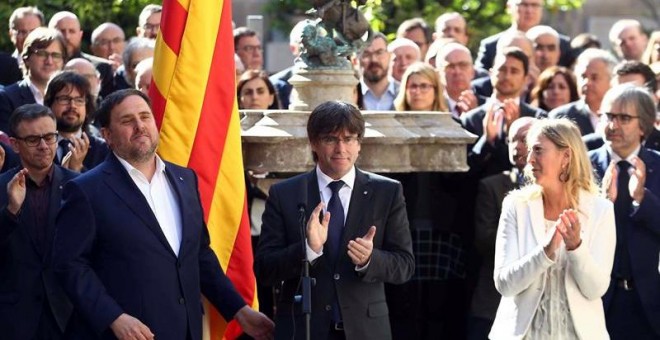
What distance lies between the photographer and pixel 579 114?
12422mm

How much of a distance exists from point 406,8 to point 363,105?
272 inches

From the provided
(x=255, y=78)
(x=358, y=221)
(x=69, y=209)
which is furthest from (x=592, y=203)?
(x=255, y=78)

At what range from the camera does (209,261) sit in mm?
8633

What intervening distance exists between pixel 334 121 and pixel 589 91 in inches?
170

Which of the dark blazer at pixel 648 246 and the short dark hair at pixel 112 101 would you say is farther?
the dark blazer at pixel 648 246

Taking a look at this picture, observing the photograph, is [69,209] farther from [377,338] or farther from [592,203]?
[592,203]

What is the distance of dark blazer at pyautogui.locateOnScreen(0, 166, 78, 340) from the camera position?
374 inches

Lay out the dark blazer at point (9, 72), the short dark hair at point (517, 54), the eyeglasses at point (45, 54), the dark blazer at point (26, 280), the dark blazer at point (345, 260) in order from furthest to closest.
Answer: the dark blazer at point (9, 72) → the short dark hair at point (517, 54) → the eyeglasses at point (45, 54) → the dark blazer at point (26, 280) → the dark blazer at point (345, 260)

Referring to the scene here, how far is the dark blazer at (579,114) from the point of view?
12305 mm

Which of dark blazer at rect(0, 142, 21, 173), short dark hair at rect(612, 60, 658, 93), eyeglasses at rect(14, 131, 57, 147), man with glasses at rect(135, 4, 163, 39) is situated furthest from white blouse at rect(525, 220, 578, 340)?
man with glasses at rect(135, 4, 163, 39)

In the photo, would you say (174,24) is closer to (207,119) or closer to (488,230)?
(207,119)

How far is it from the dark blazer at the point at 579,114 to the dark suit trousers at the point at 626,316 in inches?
78.6

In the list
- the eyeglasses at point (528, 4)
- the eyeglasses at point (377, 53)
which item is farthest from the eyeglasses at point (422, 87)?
the eyeglasses at point (528, 4)

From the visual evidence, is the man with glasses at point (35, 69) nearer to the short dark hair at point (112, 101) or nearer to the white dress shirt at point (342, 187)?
the short dark hair at point (112, 101)
